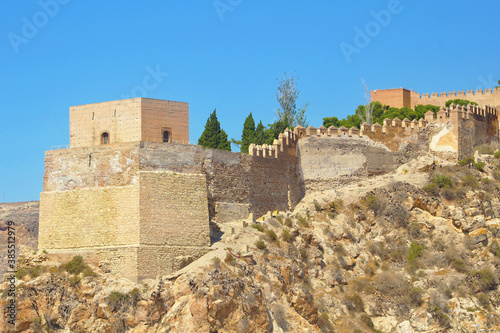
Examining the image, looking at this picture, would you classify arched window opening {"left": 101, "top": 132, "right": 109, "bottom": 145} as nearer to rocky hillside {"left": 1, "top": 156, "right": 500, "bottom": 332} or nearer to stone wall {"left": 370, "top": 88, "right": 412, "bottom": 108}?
rocky hillside {"left": 1, "top": 156, "right": 500, "bottom": 332}

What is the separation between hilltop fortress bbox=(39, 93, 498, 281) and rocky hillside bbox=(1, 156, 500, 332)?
88 centimetres

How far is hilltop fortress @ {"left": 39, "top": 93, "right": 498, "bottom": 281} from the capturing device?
34.7m

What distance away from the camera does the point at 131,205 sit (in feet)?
115

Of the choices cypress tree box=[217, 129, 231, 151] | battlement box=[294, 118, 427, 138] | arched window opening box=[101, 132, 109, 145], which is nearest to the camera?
arched window opening box=[101, 132, 109, 145]

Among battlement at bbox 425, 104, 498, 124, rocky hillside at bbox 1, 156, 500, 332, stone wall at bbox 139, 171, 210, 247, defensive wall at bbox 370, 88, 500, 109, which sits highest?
defensive wall at bbox 370, 88, 500, 109

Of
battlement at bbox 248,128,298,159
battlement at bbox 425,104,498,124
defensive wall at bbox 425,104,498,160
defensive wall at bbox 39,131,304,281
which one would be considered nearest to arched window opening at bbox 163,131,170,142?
defensive wall at bbox 39,131,304,281

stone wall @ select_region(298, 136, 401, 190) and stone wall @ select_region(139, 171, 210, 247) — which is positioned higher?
stone wall @ select_region(298, 136, 401, 190)

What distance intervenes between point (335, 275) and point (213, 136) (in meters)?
11.8

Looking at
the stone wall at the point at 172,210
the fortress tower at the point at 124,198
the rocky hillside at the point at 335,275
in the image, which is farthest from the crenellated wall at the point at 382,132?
the stone wall at the point at 172,210

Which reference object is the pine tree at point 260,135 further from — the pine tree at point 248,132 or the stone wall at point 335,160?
the stone wall at point 335,160

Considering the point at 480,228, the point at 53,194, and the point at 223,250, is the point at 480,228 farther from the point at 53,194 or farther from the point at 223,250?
the point at 53,194

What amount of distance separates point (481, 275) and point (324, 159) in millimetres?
9991

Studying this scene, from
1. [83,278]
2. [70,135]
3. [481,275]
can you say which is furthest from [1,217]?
[481,275]

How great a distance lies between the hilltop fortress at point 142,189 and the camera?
34719 mm
